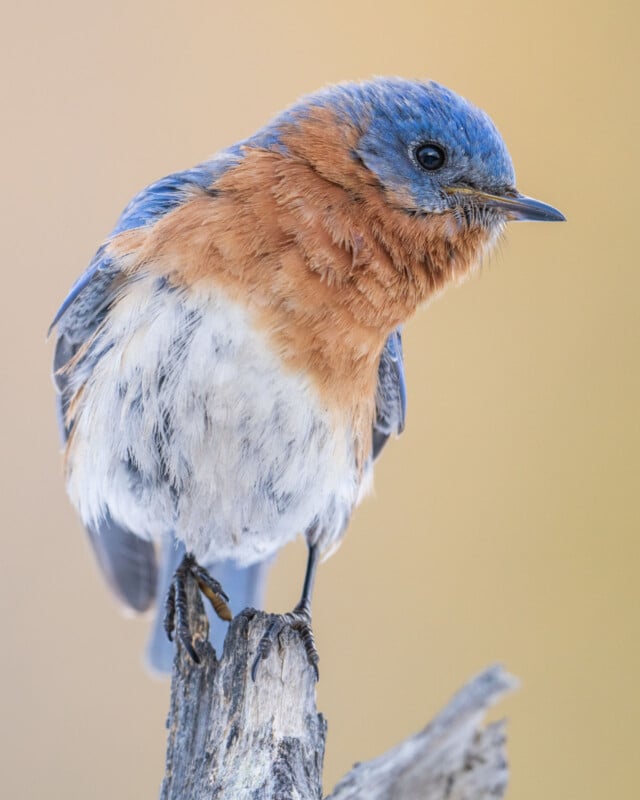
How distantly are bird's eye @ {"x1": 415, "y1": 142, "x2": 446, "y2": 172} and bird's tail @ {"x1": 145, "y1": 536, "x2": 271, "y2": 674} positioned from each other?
1.31 m

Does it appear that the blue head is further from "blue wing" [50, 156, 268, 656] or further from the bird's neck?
"blue wing" [50, 156, 268, 656]

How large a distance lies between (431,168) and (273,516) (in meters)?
1.04

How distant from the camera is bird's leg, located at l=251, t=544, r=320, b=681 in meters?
2.54

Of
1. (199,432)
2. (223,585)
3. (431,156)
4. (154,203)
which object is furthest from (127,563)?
(431,156)

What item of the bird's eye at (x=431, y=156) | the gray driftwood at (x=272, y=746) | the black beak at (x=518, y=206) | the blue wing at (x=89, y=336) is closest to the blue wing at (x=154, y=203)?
the blue wing at (x=89, y=336)

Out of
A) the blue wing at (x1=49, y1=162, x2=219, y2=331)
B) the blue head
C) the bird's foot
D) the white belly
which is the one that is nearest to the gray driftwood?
the bird's foot

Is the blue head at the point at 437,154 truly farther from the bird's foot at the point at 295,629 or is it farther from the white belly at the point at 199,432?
the bird's foot at the point at 295,629

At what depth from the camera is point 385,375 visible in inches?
134

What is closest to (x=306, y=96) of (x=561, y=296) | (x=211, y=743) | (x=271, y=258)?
(x=271, y=258)

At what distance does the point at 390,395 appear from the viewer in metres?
3.45

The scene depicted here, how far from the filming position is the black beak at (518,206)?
9.86 feet

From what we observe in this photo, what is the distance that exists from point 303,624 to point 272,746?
61 cm

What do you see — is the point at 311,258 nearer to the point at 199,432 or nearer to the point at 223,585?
the point at 199,432

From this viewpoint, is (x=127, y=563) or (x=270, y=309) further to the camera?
(x=127, y=563)
